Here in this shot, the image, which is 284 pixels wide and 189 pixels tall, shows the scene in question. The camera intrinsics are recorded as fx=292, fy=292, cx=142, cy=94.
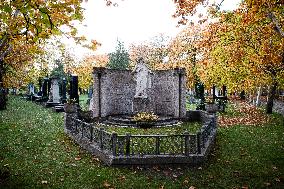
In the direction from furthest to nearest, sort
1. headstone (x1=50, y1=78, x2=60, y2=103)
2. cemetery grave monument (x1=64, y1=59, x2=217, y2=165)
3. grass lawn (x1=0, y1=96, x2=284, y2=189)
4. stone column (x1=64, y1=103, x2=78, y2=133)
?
headstone (x1=50, y1=78, x2=60, y2=103)
stone column (x1=64, y1=103, x2=78, y2=133)
cemetery grave monument (x1=64, y1=59, x2=217, y2=165)
grass lawn (x1=0, y1=96, x2=284, y2=189)

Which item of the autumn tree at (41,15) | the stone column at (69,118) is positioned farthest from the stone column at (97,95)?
the autumn tree at (41,15)

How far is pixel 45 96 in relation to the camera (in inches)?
1580

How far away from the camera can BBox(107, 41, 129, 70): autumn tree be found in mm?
56344

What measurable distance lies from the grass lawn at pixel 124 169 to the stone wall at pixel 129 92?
24.5 ft

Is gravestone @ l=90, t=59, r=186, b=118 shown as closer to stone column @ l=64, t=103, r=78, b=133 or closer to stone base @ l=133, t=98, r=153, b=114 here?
stone base @ l=133, t=98, r=153, b=114

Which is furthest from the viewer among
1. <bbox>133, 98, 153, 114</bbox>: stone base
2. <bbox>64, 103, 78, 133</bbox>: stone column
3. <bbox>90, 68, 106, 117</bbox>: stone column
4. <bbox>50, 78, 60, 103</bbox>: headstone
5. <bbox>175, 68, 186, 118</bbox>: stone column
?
<bbox>50, 78, 60, 103</bbox>: headstone

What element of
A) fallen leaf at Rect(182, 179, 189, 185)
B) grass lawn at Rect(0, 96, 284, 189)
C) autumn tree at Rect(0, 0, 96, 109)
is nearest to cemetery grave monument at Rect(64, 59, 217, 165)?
grass lawn at Rect(0, 96, 284, 189)

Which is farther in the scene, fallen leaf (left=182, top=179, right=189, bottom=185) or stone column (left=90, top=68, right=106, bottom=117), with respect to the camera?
stone column (left=90, top=68, right=106, bottom=117)

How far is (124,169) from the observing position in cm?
1069

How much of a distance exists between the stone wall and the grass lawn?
7456 millimetres

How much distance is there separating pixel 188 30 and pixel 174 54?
4.42m

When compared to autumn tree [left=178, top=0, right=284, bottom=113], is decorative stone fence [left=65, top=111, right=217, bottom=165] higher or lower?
lower

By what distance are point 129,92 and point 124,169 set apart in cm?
1449

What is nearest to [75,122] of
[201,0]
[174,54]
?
[201,0]
